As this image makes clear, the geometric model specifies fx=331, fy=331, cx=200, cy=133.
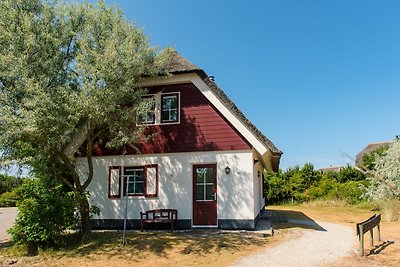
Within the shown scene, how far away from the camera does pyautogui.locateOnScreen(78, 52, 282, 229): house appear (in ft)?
41.8

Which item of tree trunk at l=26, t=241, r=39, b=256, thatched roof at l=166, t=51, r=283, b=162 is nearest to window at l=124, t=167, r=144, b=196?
tree trunk at l=26, t=241, r=39, b=256

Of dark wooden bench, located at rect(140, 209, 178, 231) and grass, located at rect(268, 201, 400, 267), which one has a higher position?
dark wooden bench, located at rect(140, 209, 178, 231)

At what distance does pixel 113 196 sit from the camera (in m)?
13.8

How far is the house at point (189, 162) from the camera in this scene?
12.7 metres

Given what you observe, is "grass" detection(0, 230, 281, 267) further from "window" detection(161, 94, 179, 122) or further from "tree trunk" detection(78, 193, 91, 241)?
"window" detection(161, 94, 179, 122)

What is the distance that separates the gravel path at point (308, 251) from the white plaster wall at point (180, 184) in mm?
2279

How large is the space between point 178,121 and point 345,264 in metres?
7.98

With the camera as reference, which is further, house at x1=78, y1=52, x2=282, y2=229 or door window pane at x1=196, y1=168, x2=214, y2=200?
door window pane at x1=196, y1=168, x2=214, y2=200

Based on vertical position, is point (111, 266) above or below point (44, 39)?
below

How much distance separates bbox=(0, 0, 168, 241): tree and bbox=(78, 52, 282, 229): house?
2239 millimetres

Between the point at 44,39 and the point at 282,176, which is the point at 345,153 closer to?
the point at 44,39

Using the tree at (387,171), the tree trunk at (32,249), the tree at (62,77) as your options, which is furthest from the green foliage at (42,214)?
the tree at (387,171)

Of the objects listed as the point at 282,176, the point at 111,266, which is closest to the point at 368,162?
the point at 282,176

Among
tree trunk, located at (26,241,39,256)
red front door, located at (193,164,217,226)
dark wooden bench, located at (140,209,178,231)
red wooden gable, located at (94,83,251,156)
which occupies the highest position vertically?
red wooden gable, located at (94,83,251,156)
